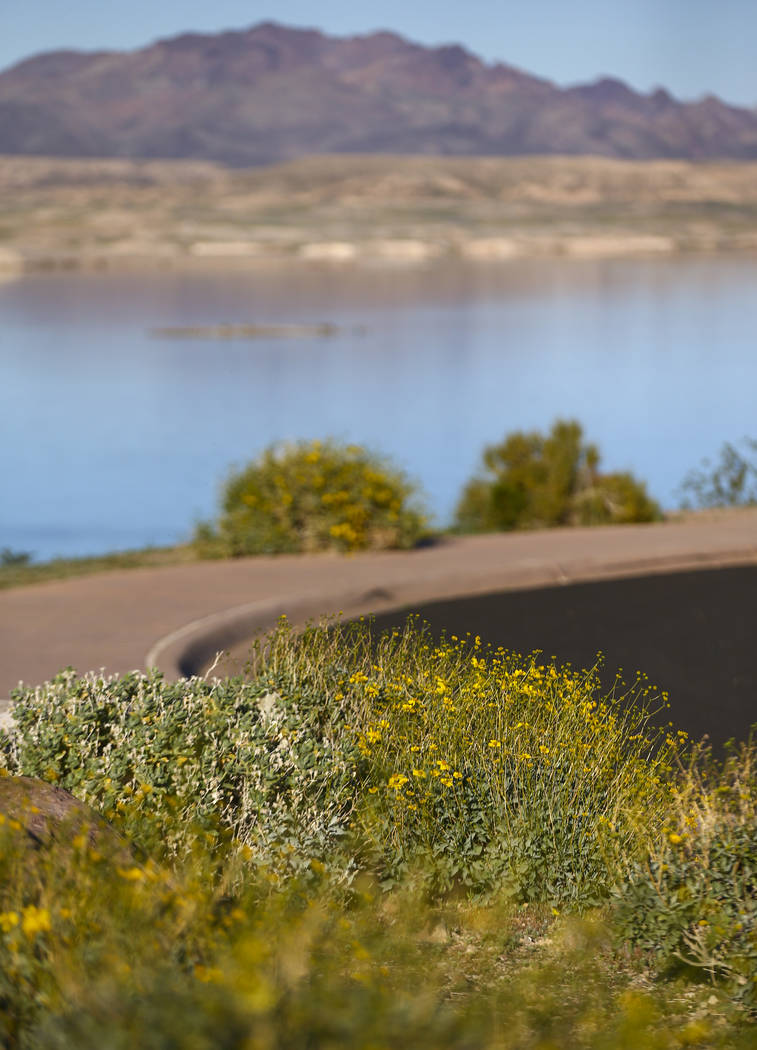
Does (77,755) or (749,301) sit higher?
(749,301)

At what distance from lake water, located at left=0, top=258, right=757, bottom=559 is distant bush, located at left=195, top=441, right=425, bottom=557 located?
134 inches

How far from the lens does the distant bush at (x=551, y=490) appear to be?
17.6 meters

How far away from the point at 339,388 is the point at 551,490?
1429 inches

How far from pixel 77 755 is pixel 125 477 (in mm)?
32555

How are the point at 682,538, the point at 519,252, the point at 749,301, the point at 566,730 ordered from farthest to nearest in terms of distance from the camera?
the point at 519,252, the point at 749,301, the point at 682,538, the point at 566,730

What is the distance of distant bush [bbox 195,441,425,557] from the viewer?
13812 mm

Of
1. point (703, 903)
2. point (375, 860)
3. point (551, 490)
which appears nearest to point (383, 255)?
point (551, 490)

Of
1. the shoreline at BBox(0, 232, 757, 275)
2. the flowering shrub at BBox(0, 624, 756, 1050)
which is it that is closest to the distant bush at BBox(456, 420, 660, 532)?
the flowering shrub at BBox(0, 624, 756, 1050)

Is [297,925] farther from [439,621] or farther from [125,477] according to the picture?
[125,477]

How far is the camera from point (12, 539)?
99.3ft

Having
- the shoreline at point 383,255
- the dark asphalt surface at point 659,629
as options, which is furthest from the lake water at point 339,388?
the shoreline at point 383,255

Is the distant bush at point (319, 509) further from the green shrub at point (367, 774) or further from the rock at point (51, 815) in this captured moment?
the rock at point (51, 815)

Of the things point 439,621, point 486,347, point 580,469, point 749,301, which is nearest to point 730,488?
point 580,469

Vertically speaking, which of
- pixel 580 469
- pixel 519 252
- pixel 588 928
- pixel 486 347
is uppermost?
pixel 519 252
